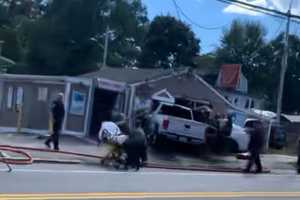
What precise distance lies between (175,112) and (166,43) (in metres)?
52.5

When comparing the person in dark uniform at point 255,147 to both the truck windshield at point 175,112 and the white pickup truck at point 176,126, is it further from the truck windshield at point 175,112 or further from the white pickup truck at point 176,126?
the truck windshield at point 175,112

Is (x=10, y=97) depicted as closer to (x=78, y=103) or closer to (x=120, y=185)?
(x=78, y=103)

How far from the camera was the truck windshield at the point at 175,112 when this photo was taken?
30.3m

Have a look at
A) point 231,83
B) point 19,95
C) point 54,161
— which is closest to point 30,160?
point 54,161

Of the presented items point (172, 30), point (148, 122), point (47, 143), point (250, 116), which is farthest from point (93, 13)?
point (47, 143)

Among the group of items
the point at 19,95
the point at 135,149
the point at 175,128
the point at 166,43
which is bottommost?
the point at 135,149

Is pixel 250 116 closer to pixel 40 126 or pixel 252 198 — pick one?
pixel 40 126

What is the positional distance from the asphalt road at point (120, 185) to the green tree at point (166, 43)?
62072 millimetres

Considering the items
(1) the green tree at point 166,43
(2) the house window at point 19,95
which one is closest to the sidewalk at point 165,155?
(2) the house window at point 19,95

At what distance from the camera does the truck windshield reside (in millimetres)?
30312

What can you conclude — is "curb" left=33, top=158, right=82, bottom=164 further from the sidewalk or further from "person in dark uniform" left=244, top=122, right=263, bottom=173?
"person in dark uniform" left=244, top=122, right=263, bottom=173

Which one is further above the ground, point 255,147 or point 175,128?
point 175,128

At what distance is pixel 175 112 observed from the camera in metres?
30.5

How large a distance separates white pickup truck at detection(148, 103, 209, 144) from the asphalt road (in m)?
8.80
